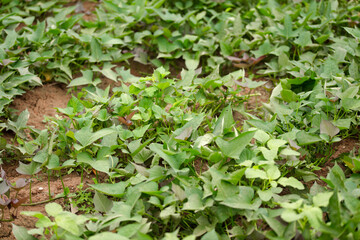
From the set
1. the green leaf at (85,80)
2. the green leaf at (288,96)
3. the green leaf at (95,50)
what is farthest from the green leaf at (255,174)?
the green leaf at (95,50)

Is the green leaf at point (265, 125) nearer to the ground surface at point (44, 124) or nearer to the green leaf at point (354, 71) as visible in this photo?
the ground surface at point (44, 124)

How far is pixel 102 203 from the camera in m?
2.02

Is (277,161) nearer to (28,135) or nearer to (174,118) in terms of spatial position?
(174,118)

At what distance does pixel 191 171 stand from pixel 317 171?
2.40 ft

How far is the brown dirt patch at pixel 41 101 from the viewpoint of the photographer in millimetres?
A: 2951

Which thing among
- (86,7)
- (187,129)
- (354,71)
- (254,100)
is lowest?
(254,100)

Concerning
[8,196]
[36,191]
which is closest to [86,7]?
[36,191]

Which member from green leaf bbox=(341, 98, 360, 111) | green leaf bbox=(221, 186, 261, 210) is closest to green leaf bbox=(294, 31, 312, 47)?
green leaf bbox=(341, 98, 360, 111)

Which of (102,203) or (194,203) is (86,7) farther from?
(194,203)

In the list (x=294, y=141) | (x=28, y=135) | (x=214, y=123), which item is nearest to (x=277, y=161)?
(x=294, y=141)

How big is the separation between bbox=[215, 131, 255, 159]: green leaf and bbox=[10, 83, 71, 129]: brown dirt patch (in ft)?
4.79

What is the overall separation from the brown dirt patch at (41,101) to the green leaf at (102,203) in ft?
3.44

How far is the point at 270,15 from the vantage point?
11.7 ft

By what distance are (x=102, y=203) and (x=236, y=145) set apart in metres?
0.72
